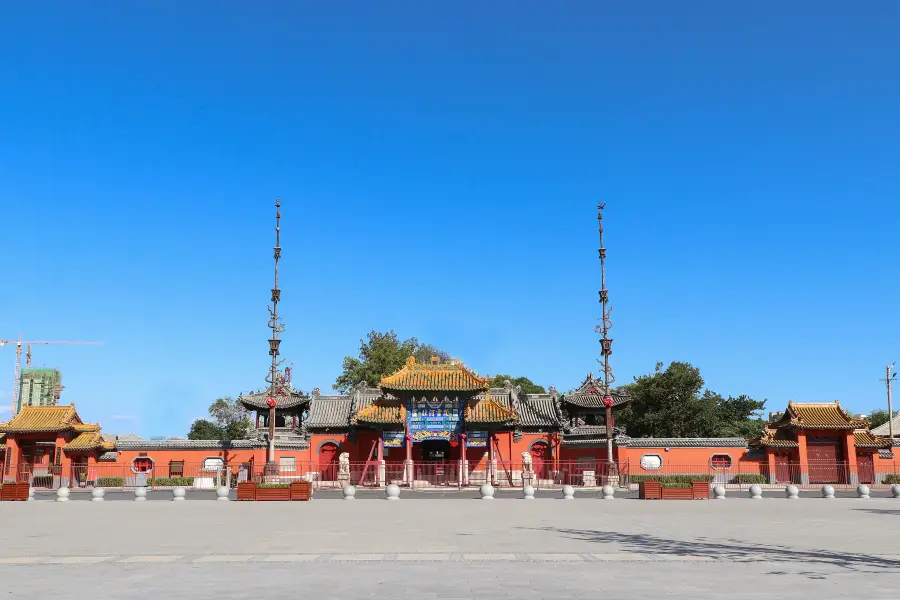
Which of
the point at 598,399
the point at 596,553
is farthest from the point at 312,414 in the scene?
the point at 596,553

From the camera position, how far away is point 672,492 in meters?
31.3

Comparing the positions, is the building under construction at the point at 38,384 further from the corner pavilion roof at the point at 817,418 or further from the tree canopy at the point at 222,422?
the corner pavilion roof at the point at 817,418

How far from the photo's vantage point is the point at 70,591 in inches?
395

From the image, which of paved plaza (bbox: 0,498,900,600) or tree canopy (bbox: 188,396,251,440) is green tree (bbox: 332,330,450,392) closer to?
tree canopy (bbox: 188,396,251,440)

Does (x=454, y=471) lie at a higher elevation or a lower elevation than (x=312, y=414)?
lower

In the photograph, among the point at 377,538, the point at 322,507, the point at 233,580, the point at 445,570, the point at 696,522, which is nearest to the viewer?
the point at 233,580

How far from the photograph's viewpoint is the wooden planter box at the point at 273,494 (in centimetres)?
3083

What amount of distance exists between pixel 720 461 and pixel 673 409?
13.9 m

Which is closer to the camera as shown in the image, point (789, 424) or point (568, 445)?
point (789, 424)

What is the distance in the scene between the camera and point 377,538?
1639cm

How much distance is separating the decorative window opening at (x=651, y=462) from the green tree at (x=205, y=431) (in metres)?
51.6

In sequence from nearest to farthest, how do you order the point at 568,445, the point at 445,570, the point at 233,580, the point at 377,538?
1. the point at 233,580
2. the point at 445,570
3. the point at 377,538
4. the point at 568,445

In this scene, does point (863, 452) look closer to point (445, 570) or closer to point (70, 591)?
point (445, 570)

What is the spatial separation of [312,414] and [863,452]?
114 ft
